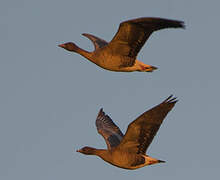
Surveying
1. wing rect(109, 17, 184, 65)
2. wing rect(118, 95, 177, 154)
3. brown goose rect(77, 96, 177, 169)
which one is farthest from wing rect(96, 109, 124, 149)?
wing rect(109, 17, 184, 65)

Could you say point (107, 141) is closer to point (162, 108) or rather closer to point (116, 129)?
point (116, 129)

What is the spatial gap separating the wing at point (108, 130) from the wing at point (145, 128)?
2241mm

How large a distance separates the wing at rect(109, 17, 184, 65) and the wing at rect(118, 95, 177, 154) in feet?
7.46

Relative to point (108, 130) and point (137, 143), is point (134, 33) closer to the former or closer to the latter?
point (137, 143)

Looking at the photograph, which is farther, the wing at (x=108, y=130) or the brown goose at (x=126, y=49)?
the wing at (x=108, y=130)

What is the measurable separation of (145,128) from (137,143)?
70cm

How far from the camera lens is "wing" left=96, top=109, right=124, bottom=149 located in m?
26.3

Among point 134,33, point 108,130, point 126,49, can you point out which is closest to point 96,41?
point 108,130

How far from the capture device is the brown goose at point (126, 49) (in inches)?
914

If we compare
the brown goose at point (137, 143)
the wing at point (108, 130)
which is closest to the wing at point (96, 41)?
the wing at point (108, 130)

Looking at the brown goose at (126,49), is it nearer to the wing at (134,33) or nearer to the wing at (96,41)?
the wing at (134,33)

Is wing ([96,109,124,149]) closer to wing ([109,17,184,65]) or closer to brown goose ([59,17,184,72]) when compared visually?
brown goose ([59,17,184,72])

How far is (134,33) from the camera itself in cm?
2377

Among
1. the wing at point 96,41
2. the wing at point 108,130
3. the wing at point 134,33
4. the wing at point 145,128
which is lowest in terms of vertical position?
the wing at point 108,130
